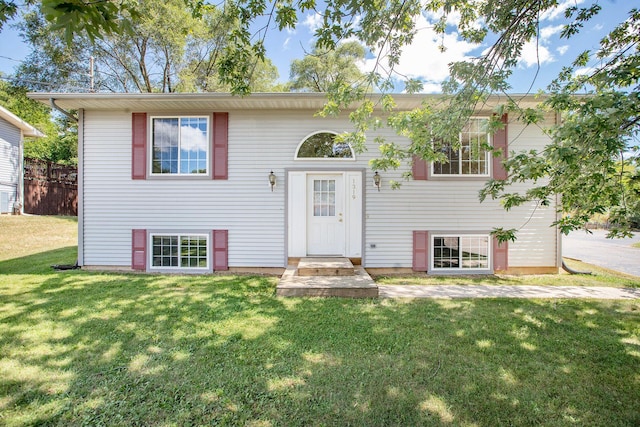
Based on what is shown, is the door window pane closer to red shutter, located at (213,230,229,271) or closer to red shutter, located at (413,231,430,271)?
red shutter, located at (413,231,430,271)

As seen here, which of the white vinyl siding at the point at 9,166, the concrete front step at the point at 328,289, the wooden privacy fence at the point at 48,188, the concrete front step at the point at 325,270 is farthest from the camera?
the wooden privacy fence at the point at 48,188

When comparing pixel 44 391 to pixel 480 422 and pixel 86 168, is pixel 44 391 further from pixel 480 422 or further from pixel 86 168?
pixel 86 168

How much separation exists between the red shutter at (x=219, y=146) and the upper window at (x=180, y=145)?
0.24 meters

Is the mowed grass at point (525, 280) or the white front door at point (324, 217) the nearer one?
the mowed grass at point (525, 280)

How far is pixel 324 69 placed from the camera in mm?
15055

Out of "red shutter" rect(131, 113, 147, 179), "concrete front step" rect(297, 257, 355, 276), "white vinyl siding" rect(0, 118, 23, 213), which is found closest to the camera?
"concrete front step" rect(297, 257, 355, 276)

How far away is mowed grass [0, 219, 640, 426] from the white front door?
77.4 inches

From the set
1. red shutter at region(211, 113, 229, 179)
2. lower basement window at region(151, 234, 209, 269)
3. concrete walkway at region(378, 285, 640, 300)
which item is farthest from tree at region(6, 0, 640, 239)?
lower basement window at region(151, 234, 209, 269)

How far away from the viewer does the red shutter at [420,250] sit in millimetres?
5969

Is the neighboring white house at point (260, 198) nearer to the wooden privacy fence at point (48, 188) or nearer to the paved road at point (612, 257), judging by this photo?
the paved road at point (612, 257)

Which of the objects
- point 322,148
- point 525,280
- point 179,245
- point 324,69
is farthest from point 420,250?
point 324,69

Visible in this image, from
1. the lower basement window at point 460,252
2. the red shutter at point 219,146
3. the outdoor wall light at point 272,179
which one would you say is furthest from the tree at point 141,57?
the lower basement window at point 460,252

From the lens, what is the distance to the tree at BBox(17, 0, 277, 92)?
37.4 feet

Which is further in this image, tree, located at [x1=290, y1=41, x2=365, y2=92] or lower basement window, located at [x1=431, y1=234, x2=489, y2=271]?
tree, located at [x1=290, y1=41, x2=365, y2=92]
